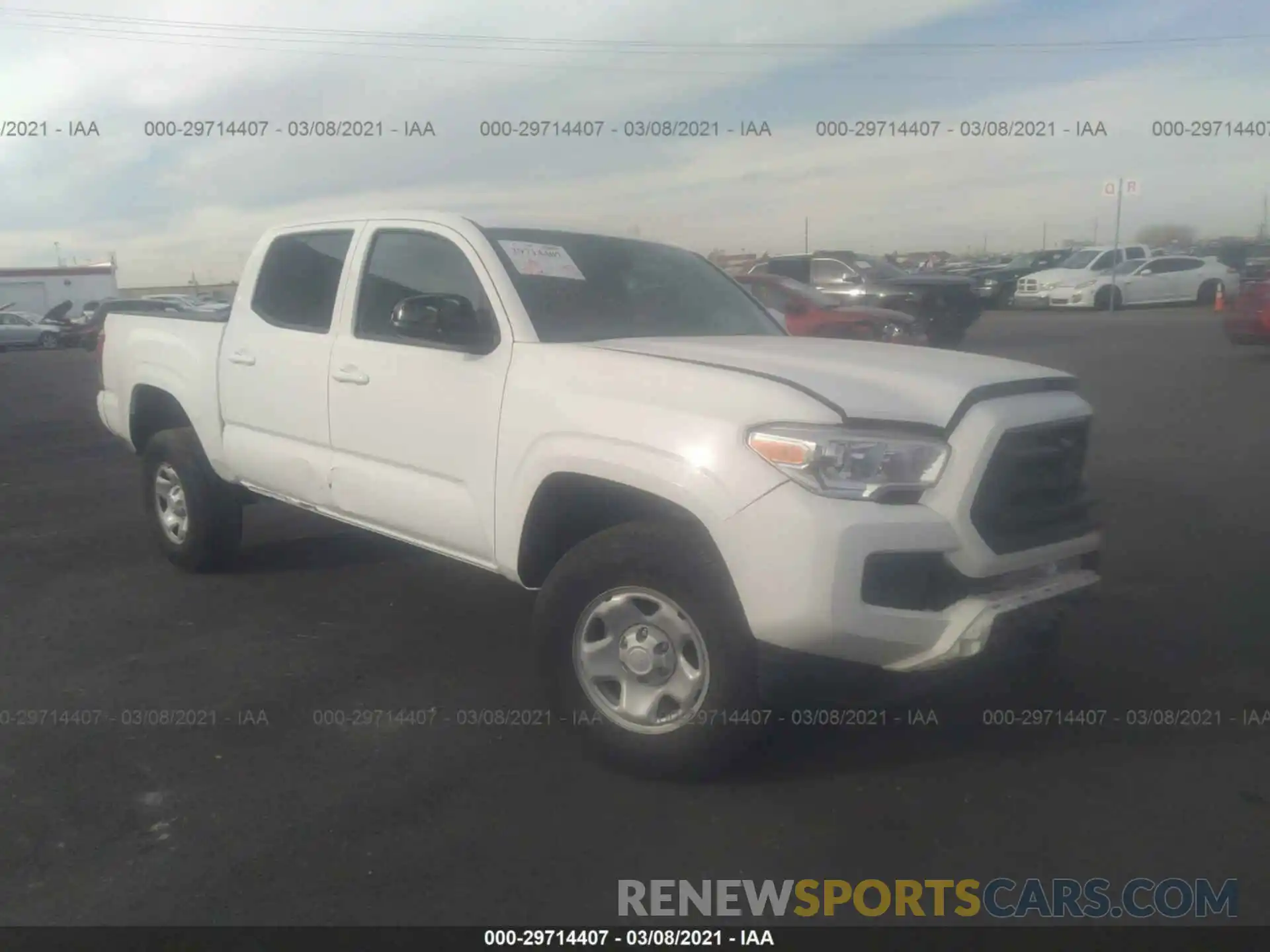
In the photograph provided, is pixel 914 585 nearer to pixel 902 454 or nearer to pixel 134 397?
pixel 902 454

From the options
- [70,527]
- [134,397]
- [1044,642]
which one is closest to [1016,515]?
[1044,642]

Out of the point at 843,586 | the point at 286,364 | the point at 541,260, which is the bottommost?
the point at 843,586

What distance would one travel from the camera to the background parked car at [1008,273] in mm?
Answer: 28750

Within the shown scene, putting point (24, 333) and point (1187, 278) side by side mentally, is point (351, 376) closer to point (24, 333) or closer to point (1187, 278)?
point (1187, 278)

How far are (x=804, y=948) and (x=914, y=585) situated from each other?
1.06 metres

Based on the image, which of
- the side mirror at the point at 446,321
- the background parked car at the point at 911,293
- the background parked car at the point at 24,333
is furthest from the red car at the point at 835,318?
the background parked car at the point at 24,333

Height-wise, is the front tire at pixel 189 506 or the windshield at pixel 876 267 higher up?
the windshield at pixel 876 267

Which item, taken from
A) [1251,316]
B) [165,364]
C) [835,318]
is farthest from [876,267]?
[165,364]

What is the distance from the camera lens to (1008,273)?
32.4 metres

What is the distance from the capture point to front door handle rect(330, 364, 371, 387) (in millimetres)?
4703

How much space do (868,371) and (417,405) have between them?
1799mm

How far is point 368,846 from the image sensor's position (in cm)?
329

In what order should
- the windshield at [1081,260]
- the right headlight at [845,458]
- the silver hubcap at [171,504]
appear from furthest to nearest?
the windshield at [1081,260] → the silver hubcap at [171,504] → the right headlight at [845,458]

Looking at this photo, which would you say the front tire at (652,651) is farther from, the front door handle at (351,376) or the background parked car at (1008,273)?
the background parked car at (1008,273)
